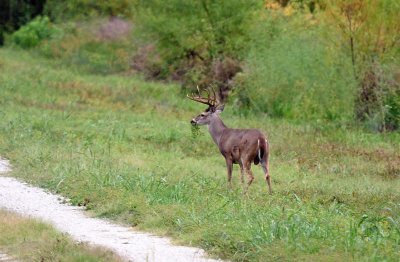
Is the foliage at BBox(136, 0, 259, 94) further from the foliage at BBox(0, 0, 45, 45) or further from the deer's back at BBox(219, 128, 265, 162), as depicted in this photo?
the foliage at BBox(0, 0, 45, 45)

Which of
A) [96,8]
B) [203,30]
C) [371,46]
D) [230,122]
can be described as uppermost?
[371,46]

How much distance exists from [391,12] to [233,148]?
37.5 ft

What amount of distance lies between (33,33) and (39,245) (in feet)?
140

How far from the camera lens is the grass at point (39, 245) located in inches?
417

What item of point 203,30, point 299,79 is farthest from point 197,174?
point 203,30

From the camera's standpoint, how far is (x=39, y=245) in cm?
1127

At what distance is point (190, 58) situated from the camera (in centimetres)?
3522

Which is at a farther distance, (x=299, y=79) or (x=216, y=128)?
(x=299, y=79)

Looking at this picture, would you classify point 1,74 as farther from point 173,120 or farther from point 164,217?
point 164,217

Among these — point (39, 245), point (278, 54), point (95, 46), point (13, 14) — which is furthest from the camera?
point (13, 14)

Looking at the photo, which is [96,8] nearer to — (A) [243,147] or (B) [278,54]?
(B) [278,54]

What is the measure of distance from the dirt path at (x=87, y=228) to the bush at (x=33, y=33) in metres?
36.8

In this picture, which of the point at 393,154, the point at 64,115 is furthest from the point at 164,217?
the point at 64,115

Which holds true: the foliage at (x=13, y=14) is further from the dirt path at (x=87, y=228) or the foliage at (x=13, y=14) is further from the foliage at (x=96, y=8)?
the dirt path at (x=87, y=228)
